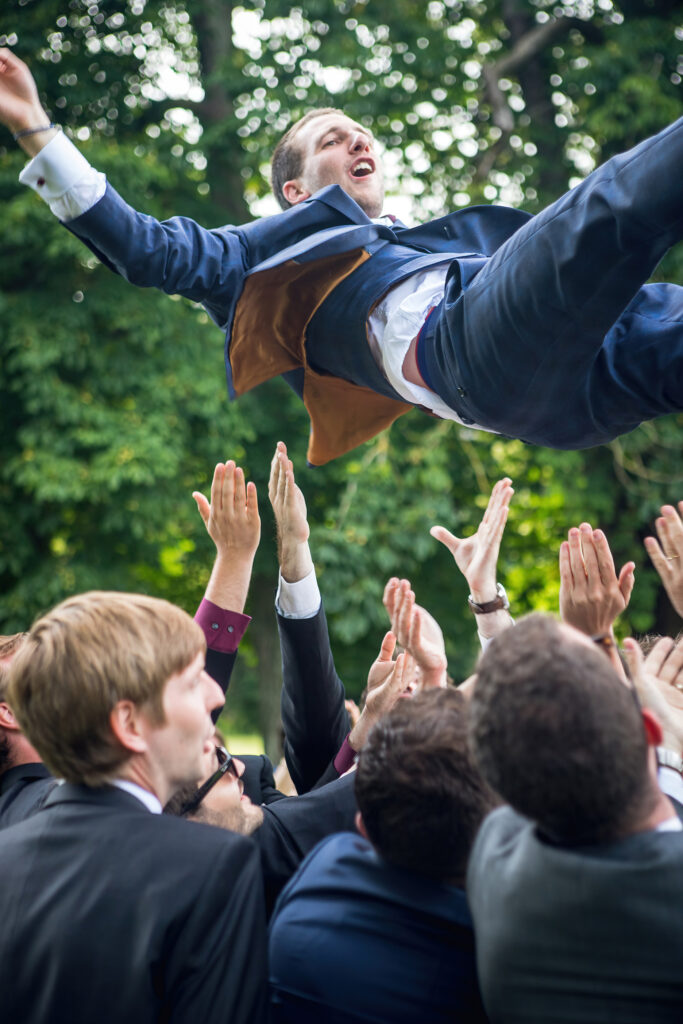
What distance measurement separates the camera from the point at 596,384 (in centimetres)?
256

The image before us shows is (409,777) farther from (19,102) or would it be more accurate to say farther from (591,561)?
(19,102)

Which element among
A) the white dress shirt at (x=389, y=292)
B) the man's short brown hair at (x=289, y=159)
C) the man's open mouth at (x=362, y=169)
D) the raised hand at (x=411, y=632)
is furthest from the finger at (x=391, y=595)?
the man's short brown hair at (x=289, y=159)

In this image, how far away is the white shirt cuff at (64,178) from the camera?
7.98 ft

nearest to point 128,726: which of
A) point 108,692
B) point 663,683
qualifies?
point 108,692

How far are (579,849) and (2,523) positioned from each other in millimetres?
7750

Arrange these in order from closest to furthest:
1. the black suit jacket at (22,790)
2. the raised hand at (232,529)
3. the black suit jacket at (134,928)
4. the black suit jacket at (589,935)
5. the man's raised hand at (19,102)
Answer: the black suit jacket at (589,935)
the black suit jacket at (134,928)
the black suit jacket at (22,790)
the man's raised hand at (19,102)
the raised hand at (232,529)

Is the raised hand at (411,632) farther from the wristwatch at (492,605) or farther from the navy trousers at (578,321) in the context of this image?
the navy trousers at (578,321)

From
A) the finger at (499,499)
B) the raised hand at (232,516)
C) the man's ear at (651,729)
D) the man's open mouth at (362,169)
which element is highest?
the man's open mouth at (362,169)

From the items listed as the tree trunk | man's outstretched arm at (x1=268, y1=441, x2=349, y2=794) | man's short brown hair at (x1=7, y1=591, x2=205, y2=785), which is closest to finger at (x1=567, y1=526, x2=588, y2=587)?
man's outstretched arm at (x1=268, y1=441, x2=349, y2=794)

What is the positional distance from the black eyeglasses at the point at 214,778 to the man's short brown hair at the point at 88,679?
0.44 metres

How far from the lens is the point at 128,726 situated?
5.64ft

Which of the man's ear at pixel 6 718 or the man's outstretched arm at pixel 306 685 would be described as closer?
the man's ear at pixel 6 718

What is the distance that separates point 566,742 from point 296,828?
0.88 metres

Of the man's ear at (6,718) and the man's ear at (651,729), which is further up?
the man's ear at (651,729)
